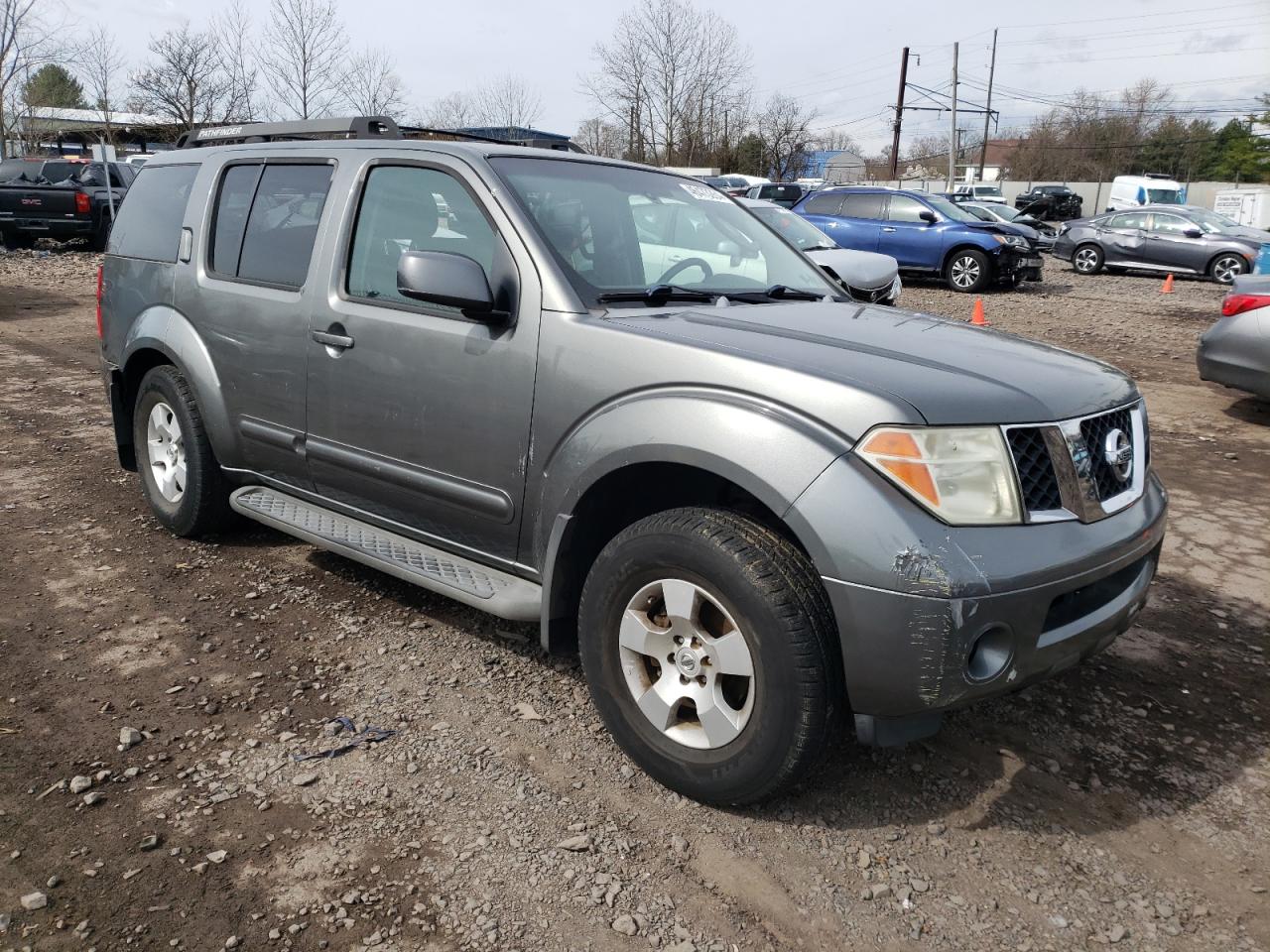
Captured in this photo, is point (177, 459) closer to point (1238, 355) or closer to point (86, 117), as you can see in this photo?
point (1238, 355)

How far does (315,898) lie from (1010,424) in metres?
2.09

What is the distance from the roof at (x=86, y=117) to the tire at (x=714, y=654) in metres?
43.5

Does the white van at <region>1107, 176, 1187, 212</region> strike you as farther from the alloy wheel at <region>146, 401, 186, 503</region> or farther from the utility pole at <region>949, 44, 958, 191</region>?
the alloy wheel at <region>146, 401, 186, 503</region>

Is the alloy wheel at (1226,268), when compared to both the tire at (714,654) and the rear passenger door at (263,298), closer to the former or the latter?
the rear passenger door at (263,298)

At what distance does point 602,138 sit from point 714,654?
4595cm

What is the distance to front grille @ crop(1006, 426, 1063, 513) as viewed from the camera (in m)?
2.52

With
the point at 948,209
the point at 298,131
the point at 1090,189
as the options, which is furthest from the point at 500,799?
the point at 1090,189

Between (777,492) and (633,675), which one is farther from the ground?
(777,492)

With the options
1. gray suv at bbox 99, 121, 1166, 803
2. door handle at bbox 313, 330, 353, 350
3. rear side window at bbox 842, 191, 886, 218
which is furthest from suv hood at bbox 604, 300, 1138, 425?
rear side window at bbox 842, 191, 886, 218

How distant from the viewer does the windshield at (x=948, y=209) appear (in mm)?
16797

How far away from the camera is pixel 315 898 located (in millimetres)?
2416

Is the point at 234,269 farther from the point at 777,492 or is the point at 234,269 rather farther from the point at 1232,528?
the point at 1232,528

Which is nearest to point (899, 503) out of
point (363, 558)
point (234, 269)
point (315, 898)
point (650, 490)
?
point (650, 490)

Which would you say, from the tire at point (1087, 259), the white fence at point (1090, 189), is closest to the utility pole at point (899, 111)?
the white fence at point (1090, 189)
